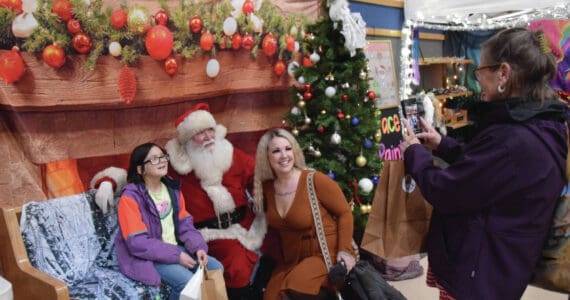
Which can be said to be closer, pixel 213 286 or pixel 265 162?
pixel 213 286

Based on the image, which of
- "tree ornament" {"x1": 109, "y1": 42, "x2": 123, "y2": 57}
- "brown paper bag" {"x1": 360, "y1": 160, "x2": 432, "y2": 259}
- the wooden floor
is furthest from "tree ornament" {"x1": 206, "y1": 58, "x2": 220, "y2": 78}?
the wooden floor

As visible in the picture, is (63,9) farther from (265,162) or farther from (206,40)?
(265,162)

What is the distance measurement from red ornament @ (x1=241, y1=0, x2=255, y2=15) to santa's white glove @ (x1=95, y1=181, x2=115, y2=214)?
184cm

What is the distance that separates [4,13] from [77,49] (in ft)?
1.41

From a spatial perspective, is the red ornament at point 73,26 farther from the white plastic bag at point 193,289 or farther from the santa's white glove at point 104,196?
the white plastic bag at point 193,289

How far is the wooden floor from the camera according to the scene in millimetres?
3465

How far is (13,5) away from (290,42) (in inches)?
89.0

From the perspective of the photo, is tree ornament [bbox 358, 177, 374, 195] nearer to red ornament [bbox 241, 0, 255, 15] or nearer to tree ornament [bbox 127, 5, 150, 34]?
red ornament [bbox 241, 0, 255, 15]

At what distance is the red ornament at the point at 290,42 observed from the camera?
4154 mm

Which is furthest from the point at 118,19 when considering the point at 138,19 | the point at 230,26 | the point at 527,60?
the point at 527,60

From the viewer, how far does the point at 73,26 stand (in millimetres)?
2826

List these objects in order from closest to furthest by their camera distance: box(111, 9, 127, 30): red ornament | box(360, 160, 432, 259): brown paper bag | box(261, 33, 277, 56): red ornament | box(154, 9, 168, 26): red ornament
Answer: box(360, 160, 432, 259): brown paper bag < box(111, 9, 127, 30): red ornament < box(154, 9, 168, 26): red ornament < box(261, 33, 277, 56): red ornament

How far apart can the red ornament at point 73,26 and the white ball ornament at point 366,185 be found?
229 cm

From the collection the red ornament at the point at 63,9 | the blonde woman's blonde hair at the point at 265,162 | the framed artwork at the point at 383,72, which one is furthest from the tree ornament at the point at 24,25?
the framed artwork at the point at 383,72
